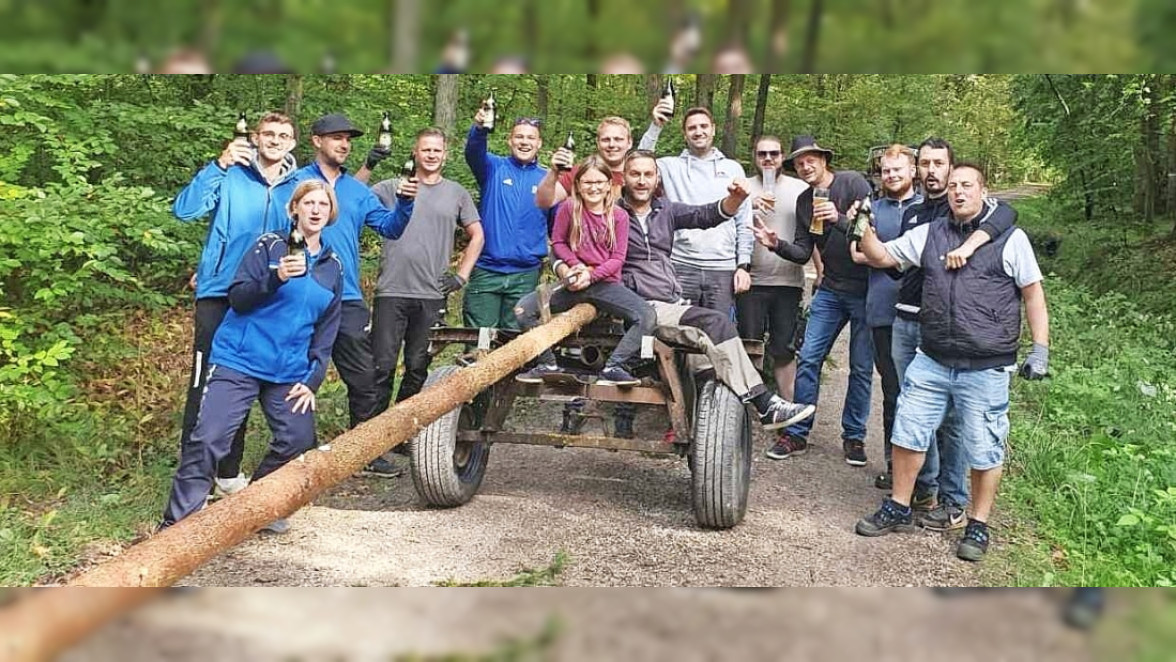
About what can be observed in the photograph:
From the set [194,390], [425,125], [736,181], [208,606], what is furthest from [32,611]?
[425,125]

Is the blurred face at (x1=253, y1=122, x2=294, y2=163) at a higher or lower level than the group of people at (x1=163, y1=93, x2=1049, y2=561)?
higher

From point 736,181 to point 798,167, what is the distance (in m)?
0.75

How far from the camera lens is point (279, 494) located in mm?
1846

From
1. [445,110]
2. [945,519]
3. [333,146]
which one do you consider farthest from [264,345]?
[945,519]

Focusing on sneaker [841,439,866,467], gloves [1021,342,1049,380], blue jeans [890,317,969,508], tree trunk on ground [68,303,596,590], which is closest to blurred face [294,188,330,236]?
tree trunk on ground [68,303,596,590]

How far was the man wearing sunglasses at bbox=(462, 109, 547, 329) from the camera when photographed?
5.24 meters

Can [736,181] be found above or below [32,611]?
above

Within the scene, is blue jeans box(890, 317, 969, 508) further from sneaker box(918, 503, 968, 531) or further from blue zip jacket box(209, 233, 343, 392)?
blue zip jacket box(209, 233, 343, 392)

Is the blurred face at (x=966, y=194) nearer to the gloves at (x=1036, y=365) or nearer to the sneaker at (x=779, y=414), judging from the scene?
the gloves at (x=1036, y=365)

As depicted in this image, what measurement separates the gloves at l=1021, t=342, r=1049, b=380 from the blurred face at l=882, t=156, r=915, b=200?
54.6 inches

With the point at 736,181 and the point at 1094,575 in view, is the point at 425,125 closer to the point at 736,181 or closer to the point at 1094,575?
the point at 736,181

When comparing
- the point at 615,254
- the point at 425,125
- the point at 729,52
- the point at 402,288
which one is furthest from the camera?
the point at 425,125

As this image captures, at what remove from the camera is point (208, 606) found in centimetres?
48

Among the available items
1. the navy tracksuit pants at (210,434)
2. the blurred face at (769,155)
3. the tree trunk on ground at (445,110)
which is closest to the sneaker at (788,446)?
the blurred face at (769,155)
